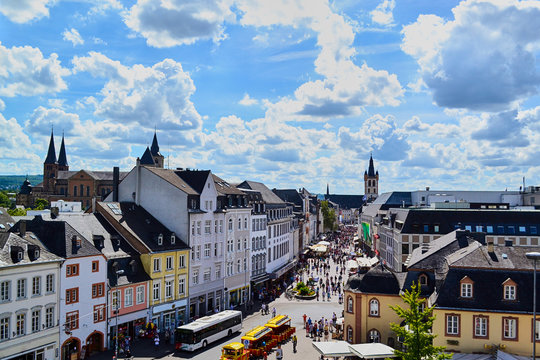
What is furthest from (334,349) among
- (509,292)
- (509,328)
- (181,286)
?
(181,286)

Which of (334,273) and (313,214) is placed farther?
(313,214)

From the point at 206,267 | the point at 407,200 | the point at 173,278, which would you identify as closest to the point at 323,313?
the point at 206,267

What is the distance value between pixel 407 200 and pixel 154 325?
85.3 metres

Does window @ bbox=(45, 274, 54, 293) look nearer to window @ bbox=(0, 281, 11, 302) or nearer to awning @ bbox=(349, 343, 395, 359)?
window @ bbox=(0, 281, 11, 302)

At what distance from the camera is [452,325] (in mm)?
37000

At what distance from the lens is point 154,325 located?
160ft

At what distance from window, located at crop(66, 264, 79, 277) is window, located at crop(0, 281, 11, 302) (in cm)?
529

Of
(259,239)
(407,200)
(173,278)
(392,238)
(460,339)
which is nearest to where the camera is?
(460,339)

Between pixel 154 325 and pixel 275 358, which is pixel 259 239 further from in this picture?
pixel 275 358

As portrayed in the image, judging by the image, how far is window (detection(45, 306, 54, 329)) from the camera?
38656mm

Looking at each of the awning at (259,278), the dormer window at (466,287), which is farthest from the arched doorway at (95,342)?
the awning at (259,278)

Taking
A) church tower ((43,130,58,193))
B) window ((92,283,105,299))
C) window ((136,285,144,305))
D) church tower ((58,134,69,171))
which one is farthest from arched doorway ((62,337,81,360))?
church tower ((58,134,69,171))

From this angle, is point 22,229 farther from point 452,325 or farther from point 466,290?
point 466,290

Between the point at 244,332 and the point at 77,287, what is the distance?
16806 mm
